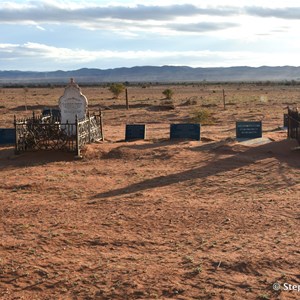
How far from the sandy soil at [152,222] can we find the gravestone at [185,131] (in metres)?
1.59

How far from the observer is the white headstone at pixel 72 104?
18156 millimetres

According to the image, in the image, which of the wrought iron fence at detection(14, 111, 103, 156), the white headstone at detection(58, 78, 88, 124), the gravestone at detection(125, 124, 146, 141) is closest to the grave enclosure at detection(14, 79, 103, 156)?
the wrought iron fence at detection(14, 111, 103, 156)

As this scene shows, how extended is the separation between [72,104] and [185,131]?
4166 mm

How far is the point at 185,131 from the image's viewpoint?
61.2 feet

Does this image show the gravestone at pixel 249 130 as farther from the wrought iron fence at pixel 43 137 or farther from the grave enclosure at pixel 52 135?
the wrought iron fence at pixel 43 137

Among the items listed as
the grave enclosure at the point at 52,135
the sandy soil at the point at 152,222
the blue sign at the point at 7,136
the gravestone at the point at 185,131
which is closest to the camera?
the sandy soil at the point at 152,222

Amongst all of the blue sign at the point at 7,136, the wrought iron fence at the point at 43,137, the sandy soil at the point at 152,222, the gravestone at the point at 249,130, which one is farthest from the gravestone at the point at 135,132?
the blue sign at the point at 7,136

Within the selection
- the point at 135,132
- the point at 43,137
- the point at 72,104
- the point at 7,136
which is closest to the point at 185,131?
the point at 135,132

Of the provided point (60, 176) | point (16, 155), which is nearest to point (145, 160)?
point (60, 176)

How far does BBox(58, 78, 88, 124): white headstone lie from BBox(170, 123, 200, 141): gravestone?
129 inches

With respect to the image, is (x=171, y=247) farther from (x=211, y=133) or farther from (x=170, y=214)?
(x=211, y=133)

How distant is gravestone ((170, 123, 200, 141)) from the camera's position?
18.5m

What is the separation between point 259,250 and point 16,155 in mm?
10409

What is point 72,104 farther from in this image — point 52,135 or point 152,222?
point 152,222
